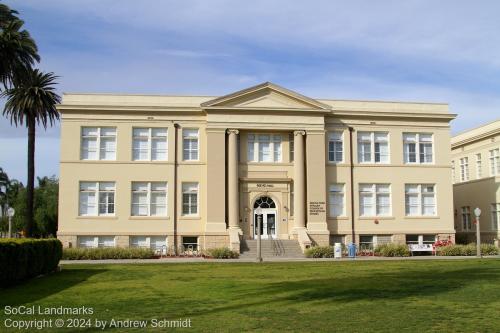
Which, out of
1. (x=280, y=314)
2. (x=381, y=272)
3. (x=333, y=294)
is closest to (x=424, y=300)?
(x=333, y=294)

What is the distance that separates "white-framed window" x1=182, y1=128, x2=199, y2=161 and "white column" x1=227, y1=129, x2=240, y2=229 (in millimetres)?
2539

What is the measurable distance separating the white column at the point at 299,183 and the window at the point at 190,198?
6723 millimetres

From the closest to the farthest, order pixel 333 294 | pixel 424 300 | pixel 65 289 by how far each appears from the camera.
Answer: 1. pixel 424 300
2. pixel 333 294
3. pixel 65 289

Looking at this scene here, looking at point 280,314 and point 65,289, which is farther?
point 65,289

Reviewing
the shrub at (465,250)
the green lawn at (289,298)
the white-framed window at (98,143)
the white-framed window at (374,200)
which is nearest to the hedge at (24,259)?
the green lawn at (289,298)

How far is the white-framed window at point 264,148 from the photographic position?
43562 mm

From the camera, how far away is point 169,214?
140ft

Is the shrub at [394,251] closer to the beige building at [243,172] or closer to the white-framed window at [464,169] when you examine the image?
the beige building at [243,172]

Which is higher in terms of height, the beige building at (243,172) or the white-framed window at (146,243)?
the beige building at (243,172)

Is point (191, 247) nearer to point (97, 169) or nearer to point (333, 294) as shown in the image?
point (97, 169)

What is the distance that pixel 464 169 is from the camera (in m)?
53.4

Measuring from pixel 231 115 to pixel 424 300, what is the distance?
2867 centimetres

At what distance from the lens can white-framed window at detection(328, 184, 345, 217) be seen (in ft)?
144

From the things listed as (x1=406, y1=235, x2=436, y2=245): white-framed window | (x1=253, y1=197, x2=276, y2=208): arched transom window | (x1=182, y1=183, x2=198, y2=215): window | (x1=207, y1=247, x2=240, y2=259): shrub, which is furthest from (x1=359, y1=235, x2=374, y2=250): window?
(x1=182, y1=183, x2=198, y2=215): window
